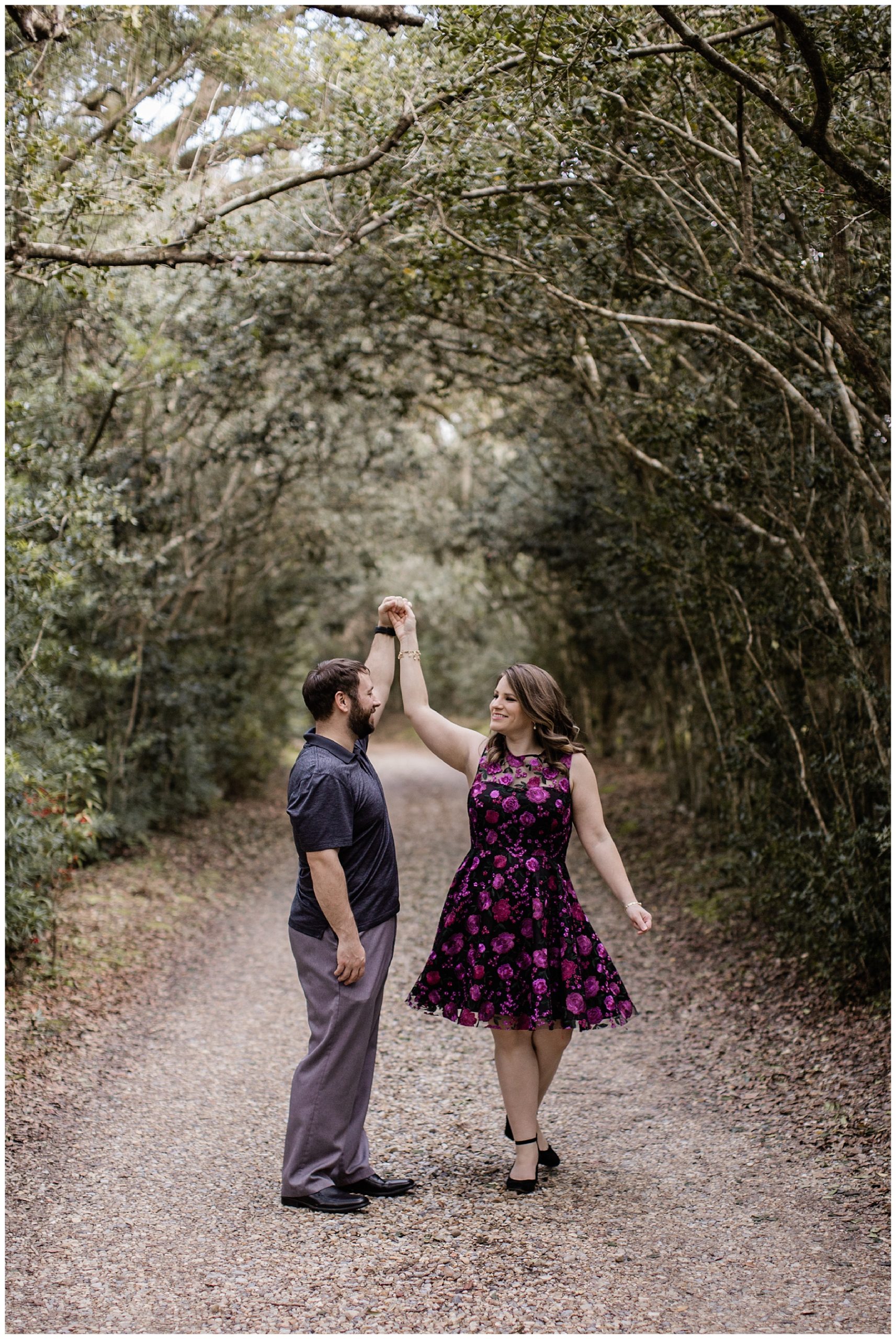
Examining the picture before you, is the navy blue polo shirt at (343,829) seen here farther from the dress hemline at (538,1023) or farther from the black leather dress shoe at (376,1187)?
the black leather dress shoe at (376,1187)

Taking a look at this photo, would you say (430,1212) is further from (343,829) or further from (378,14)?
(378,14)

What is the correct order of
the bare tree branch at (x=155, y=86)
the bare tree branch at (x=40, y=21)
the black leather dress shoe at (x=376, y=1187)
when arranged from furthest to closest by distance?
the bare tree branch at (x=155, y=86) → the bare tree branch at (x=40, y=21) → the black leather dress shoe at (x=376, y=1187)

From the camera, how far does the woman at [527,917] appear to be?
400 cm

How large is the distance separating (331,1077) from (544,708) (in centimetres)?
156

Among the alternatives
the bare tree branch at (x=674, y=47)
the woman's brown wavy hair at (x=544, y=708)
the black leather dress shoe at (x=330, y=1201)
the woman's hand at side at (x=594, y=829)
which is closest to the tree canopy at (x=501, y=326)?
the bare tree branch at (x=674, y=47)

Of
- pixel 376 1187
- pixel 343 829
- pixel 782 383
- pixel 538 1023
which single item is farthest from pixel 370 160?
pixel 376 1187

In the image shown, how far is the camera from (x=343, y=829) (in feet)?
12.9

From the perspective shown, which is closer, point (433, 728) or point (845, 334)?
point (433, 728)

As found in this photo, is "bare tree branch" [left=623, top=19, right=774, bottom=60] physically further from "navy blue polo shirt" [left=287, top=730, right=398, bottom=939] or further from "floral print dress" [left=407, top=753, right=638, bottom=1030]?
"navy blue polo shirt" [left=287, top=730, right=398, bottom=939]

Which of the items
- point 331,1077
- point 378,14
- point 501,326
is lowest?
point 331,1077

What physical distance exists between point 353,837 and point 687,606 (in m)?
5.81

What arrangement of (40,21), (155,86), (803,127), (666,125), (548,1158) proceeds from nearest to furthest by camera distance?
(803,127) < (548,1158) < (40,21) < (666,125) < (155,86)

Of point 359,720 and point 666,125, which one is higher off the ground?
point 666,125

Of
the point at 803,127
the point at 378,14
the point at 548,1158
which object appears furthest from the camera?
the point at 378,14
